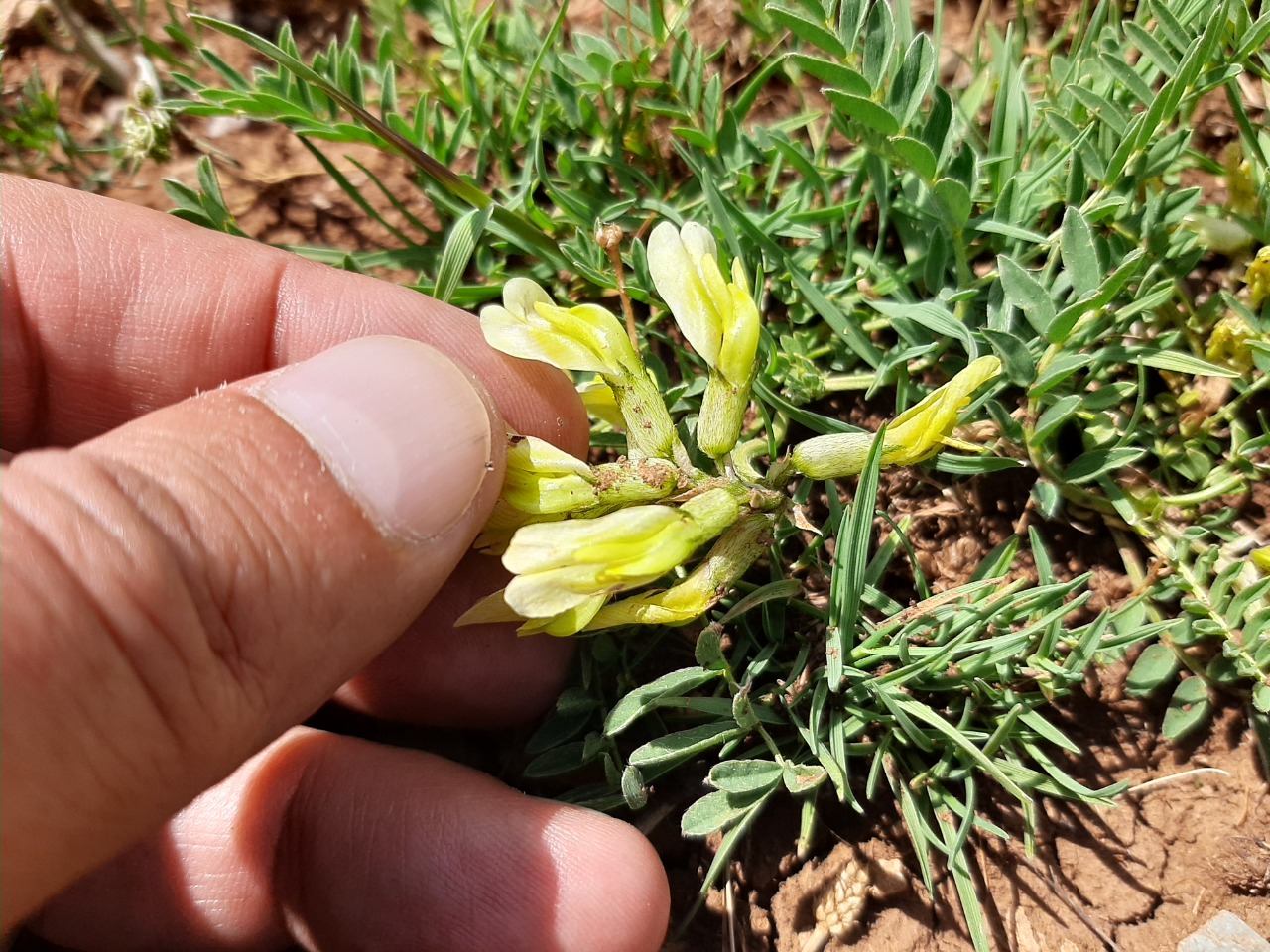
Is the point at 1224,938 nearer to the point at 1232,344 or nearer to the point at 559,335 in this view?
the point at 1232,344

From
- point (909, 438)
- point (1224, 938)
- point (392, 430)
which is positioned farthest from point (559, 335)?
point (1224, 938)

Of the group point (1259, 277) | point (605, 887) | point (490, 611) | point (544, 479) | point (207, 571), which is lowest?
point (605, 887)

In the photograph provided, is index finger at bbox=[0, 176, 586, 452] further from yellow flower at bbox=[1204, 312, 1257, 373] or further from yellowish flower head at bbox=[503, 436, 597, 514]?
yellow flower at bbox=[1204, 312, 1257, 373]

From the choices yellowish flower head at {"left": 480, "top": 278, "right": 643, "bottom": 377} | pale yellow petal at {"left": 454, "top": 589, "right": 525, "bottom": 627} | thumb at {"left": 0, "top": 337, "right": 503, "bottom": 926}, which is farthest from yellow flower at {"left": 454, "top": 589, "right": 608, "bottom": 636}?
yellowish flower head at {"left": 480, "top": 278, "right": 643, "bottom": 377}

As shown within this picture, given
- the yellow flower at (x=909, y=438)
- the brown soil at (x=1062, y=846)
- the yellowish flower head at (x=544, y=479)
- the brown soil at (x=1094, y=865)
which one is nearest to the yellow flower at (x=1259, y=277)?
the brown soil at (x=1062, y=846)

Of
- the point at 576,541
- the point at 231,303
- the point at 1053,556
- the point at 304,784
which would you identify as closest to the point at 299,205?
the point at 231,303

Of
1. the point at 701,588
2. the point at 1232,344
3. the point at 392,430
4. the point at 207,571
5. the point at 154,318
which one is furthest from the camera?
the point at 154,318

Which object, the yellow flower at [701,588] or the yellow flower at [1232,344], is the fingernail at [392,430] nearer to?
the yellow flower at [701,588]
